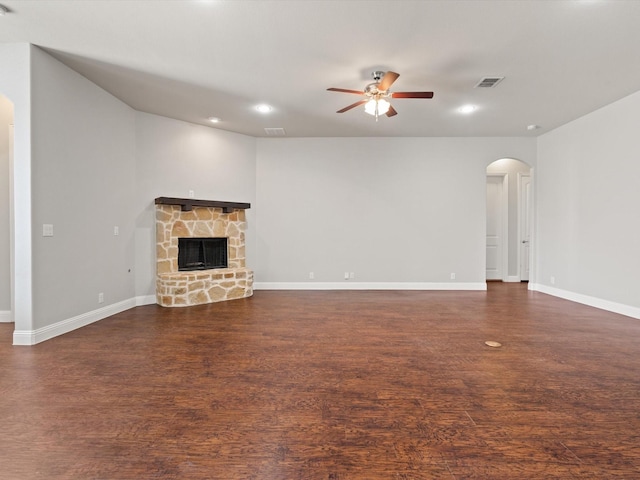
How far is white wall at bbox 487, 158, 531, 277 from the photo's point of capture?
786 cm

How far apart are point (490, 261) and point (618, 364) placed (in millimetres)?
5466

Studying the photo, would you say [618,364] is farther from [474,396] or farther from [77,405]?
[77,405]

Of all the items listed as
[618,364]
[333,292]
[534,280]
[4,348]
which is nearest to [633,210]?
[534,280]

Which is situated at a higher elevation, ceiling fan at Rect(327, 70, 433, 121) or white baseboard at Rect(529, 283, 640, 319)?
ceiling fan at Rect(327, 70, 433, 121)

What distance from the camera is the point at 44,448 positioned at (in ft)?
5.59

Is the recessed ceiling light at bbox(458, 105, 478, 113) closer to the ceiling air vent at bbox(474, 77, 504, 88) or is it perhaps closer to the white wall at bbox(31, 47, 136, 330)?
the ceiling air vent at bbox(474, 77, 504, 88)

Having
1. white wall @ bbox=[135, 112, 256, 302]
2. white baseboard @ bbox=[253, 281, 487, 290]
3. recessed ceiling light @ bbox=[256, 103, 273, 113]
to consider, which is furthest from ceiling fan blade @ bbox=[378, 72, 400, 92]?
white baseboard @ bbox=[253, 281, 487, 290]

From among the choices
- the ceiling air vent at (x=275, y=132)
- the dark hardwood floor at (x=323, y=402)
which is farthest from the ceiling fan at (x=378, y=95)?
the dark hardwood floor at (x=323, y=402)

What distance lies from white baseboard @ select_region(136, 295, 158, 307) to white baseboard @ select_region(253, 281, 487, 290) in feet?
6.09

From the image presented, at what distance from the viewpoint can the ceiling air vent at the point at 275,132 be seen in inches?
240

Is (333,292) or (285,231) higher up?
(285,231)

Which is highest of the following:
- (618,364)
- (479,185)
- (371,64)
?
(371,64)

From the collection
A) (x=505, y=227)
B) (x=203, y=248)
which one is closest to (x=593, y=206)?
(x=505, y=227)

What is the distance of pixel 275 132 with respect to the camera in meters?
6.28
